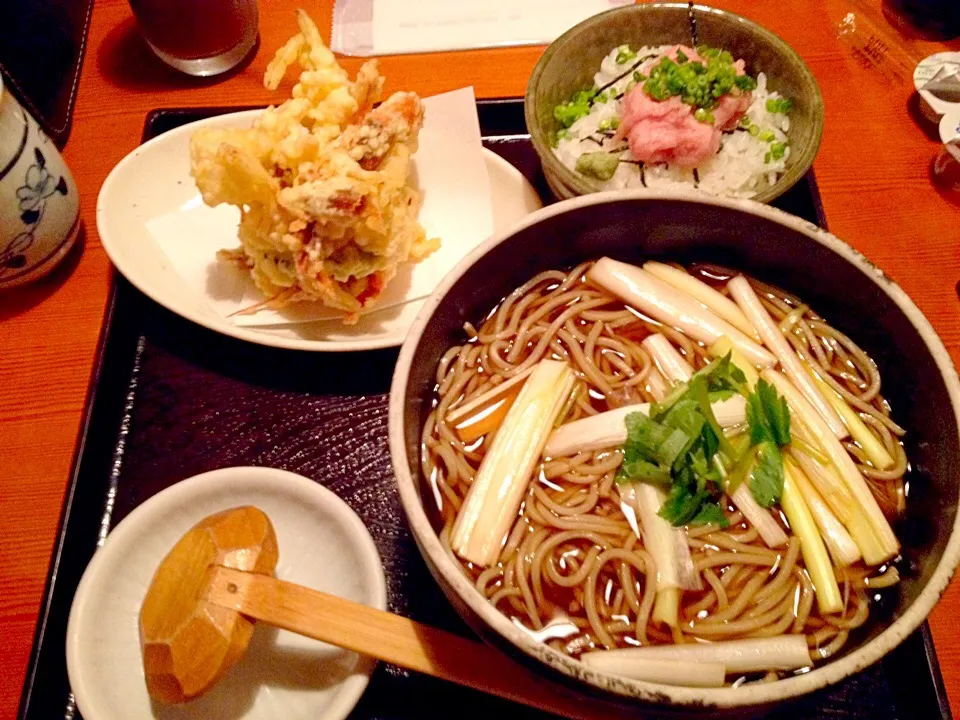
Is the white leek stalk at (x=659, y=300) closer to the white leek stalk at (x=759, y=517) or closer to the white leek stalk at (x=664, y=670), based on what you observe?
the white leek stalk at (x=759, y=517)

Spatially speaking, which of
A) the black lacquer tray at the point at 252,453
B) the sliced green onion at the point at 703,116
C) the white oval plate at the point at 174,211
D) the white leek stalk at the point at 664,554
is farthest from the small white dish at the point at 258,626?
the sliced green onion at the point at 703,116

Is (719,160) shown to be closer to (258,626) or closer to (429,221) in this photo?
(429,221)

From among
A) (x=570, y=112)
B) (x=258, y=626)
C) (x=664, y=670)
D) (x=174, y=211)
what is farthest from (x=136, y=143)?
(x=664, y=670)

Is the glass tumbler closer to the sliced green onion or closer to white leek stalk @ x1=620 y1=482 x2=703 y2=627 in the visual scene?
the sliced green onion

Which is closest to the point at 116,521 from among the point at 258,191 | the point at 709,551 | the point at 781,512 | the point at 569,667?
the point at 258,191

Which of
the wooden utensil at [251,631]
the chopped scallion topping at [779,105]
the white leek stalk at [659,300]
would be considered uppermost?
the chopped scallion topping at [779,105]

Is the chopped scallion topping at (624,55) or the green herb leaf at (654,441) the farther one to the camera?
the chopped scallion topping at (624,55)
